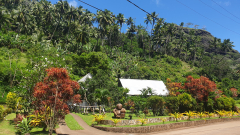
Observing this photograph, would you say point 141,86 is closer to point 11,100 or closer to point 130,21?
point 11,100

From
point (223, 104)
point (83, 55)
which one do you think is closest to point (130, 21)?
point (83, 55)

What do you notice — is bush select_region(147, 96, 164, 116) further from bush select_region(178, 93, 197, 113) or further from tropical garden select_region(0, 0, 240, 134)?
bush select_region(178, 93, 197, 113)

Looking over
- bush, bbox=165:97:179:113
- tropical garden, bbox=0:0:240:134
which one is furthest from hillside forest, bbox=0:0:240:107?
bush, bbox=165:97:179:113

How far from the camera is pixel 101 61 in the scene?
1473 inches

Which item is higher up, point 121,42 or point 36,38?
point 121,42

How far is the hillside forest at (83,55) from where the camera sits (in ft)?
68.0

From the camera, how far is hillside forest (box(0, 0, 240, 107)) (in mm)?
20734

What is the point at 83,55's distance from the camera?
1526 inches

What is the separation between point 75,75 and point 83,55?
4.80m

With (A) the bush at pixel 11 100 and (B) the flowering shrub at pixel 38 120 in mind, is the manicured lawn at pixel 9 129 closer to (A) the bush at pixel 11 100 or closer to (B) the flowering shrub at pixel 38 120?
(B) the flowering shrub at pixel 38 120

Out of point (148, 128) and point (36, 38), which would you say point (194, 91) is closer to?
point (148, 128)

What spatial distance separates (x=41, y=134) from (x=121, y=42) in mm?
66594

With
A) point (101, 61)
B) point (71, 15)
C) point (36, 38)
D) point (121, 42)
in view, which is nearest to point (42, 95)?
point (101, 61)

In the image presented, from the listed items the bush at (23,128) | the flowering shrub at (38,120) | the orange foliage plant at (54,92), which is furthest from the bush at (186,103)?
the bush at (23,128)
